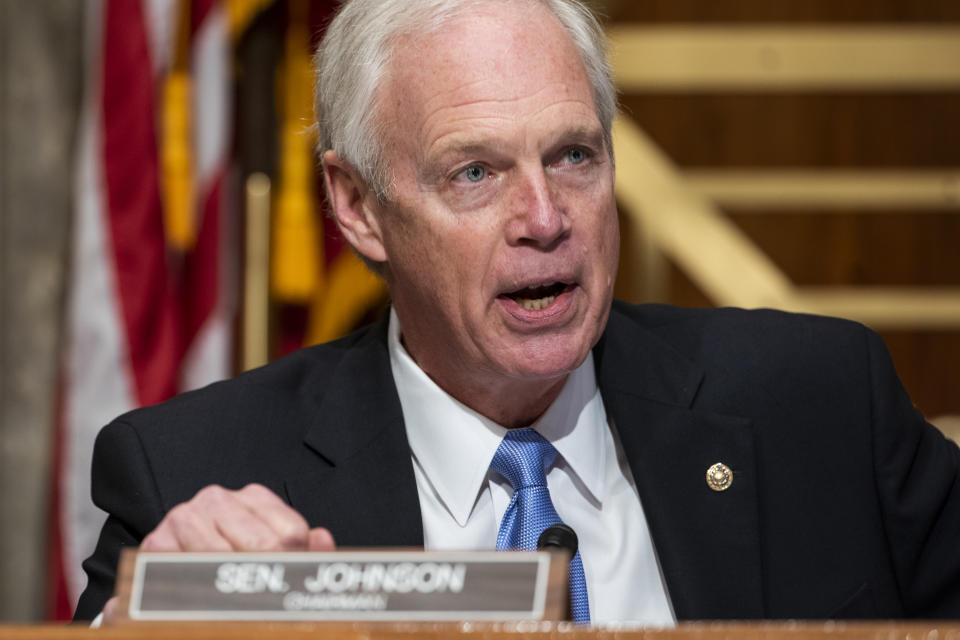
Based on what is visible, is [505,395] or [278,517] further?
[505,395]

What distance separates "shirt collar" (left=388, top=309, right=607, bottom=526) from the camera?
1834 mm

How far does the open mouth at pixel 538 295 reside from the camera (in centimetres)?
174

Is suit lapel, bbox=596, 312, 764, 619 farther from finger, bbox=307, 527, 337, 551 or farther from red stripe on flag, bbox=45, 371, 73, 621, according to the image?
red stripe on flag, bbox=45, 371, 73, 621

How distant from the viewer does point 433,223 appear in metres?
1.79

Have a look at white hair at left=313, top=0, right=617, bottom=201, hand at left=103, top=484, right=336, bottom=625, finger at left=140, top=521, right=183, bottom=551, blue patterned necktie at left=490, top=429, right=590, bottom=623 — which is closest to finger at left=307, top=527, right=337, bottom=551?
hand at left=103, top=484, right=336, bottom=625

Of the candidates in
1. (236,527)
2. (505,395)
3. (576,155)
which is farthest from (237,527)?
(576,155)

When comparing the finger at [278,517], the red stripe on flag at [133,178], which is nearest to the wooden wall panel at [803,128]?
the red stripe on flag at [133,178]

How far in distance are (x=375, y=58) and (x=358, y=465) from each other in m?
0.62

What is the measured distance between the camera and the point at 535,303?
175 cm

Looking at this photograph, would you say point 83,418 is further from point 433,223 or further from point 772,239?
point 772,239

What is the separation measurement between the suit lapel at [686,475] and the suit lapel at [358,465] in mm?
345

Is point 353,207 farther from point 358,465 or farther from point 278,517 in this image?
point 278,517

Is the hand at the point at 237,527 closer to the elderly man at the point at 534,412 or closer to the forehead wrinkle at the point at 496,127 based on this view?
the elderly man at the point at 534,412

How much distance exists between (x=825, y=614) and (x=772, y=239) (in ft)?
6.91
